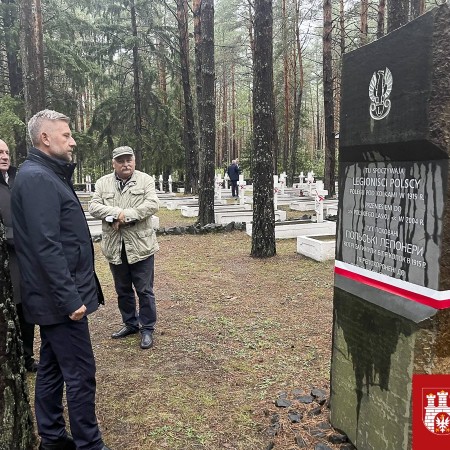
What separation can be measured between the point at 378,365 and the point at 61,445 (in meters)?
1.94

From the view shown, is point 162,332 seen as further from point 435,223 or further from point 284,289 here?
point 435,223

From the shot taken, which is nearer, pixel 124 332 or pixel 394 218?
pixel 394 218

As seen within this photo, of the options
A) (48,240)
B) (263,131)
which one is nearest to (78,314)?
(48,240)

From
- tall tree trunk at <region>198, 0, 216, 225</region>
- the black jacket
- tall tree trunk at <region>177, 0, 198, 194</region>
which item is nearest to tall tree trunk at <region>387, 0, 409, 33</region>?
tall tree trunk at <region>198, 0, 216, 225</region>

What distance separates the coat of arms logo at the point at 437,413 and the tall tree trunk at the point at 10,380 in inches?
85.8

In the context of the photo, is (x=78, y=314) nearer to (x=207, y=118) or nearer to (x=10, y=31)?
(x=207, y=118)

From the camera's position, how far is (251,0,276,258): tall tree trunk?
7.56 metres

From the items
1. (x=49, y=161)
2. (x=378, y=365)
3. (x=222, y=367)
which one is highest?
(x=49, y=161)

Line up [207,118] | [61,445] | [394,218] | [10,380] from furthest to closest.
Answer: [207,118] → [61,445] → [10,380] → [394,218]

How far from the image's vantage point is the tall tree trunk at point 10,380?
2.40 m

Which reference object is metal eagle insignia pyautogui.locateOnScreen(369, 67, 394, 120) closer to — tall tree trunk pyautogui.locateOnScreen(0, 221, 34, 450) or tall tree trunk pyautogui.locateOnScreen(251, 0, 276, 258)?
tall tree trunk pyautogui.locateOnScreen(0, 221, 34, 450)

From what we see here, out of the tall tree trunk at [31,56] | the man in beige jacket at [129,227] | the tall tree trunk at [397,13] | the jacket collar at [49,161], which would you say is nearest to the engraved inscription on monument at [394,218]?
the jacket collar at [49,161]

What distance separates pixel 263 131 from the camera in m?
7.85

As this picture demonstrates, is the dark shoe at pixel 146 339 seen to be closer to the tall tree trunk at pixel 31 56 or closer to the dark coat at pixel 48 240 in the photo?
the dark coat at pixel 48 240
